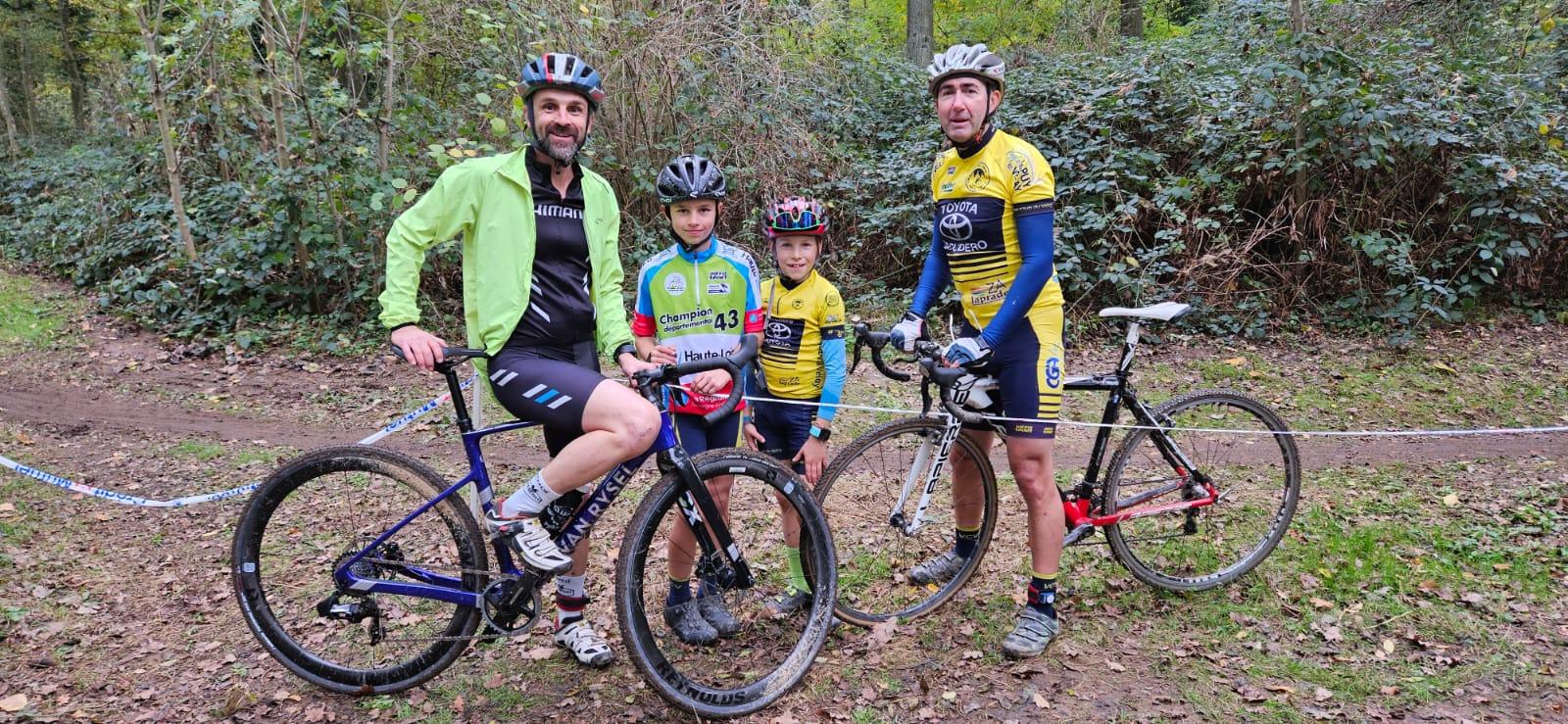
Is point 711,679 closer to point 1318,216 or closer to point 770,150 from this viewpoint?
point 770,150

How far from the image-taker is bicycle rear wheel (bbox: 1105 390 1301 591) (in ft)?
13.1

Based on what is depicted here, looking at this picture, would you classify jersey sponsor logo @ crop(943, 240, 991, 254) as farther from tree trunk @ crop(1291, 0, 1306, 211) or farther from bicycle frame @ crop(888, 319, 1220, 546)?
tree trunk @ crop(1291, 0, 1306, 211)

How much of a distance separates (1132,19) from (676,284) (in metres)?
14.1

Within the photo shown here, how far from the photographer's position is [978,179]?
3.46m

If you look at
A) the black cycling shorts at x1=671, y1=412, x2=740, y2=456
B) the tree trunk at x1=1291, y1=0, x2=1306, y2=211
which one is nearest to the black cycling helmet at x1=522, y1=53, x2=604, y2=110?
the black cycling shorts at x1=671, y1=412, x2=740, y2=456

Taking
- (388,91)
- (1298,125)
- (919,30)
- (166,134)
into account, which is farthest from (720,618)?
(919,30)

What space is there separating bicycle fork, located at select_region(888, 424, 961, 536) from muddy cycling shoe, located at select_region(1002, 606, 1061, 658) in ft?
1.89

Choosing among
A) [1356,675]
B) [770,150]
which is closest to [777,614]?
[1356,675]

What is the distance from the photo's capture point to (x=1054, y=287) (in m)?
3.64

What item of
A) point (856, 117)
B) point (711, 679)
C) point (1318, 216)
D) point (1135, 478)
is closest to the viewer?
point (711, 679)

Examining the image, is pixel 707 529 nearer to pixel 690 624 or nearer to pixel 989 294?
pixel 690 624

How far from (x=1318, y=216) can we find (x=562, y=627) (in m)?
8.24

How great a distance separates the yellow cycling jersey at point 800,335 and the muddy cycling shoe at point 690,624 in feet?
3.15

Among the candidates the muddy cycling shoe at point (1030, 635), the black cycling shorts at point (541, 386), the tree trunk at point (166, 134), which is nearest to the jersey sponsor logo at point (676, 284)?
the black cycling shorts at point (541, 386)
